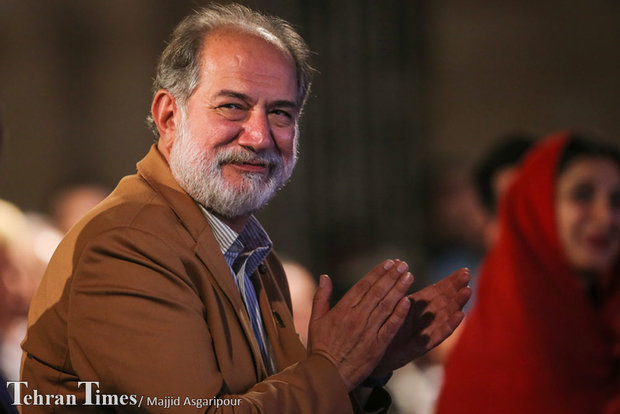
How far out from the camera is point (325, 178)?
26.0 ft

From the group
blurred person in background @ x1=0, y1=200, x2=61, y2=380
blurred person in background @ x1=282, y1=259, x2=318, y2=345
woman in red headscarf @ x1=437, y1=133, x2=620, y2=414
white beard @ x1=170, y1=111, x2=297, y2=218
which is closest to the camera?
white beard @ x1=170, y1=111, x2=297, y2=218

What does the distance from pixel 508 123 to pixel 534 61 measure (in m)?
0.60

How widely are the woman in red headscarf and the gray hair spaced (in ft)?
5.00

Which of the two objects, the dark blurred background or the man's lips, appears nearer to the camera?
the man's lips

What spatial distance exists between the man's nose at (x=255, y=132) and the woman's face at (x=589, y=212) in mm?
1835

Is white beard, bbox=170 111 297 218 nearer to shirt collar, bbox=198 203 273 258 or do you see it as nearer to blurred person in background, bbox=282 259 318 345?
shirt collar, bbox=198 203 273 258

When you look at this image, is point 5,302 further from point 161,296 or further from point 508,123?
point 508,123

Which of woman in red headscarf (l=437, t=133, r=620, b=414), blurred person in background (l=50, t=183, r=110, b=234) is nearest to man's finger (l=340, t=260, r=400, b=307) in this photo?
woman in red headscarf (l=437, t=133, r=620, b=414)

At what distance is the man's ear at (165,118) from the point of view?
2.28 meters

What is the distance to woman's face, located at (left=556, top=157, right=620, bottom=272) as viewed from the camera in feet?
11.7

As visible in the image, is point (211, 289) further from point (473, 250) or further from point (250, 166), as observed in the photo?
point (473, 250)

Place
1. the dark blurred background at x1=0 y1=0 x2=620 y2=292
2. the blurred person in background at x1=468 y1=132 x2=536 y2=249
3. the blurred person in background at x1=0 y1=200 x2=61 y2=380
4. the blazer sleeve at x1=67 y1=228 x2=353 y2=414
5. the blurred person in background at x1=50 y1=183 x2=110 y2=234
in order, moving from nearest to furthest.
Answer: the blazer sleeve at x1=67 y1=228 x2=353 y2=414 < the blurred person in background at x1=0 y1=200 x2=61 y2=380 < the blurred person in background at x1=468 y1=132 x2=536 y2=249 < the blurred person in background at x1=50 y1=183 x2=110 y2=234 < the dark blurred background at x1=0 y1=0 x2=620 y2=292

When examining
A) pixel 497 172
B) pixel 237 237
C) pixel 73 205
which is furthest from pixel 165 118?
pixel 73 205

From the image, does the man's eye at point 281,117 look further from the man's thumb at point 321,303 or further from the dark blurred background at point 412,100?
the dark blurred background at point 412,100
